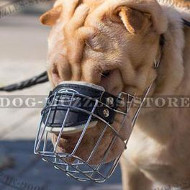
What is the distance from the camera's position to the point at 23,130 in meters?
4.24

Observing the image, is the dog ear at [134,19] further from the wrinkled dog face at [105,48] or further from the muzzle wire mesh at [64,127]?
the muzzle wire mesh at [64,127]

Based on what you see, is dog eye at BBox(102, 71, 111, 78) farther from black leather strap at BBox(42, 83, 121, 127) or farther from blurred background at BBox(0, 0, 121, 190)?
blurred background at BBox(0, 0, 121, 190)

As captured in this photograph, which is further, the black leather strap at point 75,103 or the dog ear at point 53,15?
the dog ear at point 53,15

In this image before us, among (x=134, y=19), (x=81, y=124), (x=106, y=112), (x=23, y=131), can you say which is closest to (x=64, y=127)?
(x=81, y=124)

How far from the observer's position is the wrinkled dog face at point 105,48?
6.66ft

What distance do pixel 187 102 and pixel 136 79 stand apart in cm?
38

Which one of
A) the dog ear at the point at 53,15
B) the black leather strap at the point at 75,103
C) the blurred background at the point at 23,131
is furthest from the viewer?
the blurred background at the point at 23,131

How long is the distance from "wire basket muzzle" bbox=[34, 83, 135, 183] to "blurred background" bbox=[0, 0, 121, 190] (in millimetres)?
1276

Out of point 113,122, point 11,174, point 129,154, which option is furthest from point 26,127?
point 113,122

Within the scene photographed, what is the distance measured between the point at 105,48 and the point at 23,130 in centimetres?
231

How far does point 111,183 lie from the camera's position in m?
3.42

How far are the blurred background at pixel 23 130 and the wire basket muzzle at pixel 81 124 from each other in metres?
1.28

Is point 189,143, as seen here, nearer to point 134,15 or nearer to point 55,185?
point 134,15

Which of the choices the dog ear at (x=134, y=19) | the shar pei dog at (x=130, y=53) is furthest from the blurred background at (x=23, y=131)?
the dog ear at (x=134, y=19)
